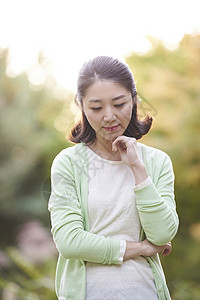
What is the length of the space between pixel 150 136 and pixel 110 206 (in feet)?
16.4

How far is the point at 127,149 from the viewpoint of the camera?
2.20 m

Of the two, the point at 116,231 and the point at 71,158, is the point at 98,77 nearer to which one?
the point at 71,158

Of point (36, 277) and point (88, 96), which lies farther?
point (36, 277)

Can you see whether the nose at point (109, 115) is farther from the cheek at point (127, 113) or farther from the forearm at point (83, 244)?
the forearm at point (83, 244)

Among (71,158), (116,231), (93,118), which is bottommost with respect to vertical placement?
(116,231)

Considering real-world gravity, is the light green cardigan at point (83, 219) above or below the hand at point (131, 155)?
below

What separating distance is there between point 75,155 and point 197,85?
4976mm

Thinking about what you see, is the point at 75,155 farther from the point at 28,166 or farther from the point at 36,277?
the point at 28,166

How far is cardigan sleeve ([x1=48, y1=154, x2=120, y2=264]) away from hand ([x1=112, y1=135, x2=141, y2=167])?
0.79 ft

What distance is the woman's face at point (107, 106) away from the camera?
2.13 meters

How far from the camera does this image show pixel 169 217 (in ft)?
6.89

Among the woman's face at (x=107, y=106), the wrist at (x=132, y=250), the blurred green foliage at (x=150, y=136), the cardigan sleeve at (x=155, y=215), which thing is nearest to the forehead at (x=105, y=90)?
the woman's face at (x=107, y=106)

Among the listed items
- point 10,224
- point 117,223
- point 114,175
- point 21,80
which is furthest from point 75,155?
point 21,80

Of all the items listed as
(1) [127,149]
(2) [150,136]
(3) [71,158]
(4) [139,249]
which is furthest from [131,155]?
(2) [150,136]
